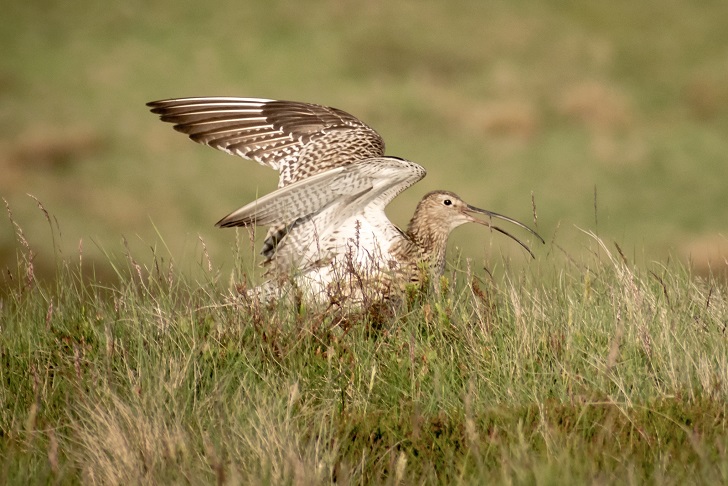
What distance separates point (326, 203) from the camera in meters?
6.75

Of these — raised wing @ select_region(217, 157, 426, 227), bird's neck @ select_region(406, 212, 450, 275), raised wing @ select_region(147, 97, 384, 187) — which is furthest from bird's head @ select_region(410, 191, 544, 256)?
raised wing @ select_region(217, 157, 426, 227)

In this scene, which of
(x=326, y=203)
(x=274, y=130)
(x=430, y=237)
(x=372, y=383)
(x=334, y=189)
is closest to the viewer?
(x=372, y=383)

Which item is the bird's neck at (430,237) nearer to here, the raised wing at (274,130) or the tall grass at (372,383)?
the raised wing at (274,130)

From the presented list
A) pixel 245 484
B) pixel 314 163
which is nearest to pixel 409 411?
pixel 245 484

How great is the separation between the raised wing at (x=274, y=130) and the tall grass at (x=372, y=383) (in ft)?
5.58

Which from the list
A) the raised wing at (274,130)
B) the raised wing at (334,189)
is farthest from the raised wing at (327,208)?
the raised wing at (274,130)

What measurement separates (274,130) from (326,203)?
154 cm

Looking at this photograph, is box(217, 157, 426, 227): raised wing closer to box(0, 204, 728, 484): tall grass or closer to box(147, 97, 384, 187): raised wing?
box(0, 204, 728, 484): tall grass

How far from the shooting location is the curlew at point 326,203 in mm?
6316

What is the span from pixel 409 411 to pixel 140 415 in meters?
1.31

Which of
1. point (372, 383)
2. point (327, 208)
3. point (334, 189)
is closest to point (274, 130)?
point (327, 208)

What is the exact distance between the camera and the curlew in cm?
632

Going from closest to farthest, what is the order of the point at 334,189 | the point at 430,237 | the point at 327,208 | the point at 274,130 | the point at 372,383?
the point at 372,383 → the point at 334,189 → the point at 327,208 → the point at 430,237 → the point at 274,130

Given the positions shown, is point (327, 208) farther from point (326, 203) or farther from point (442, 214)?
point (442, 214)
